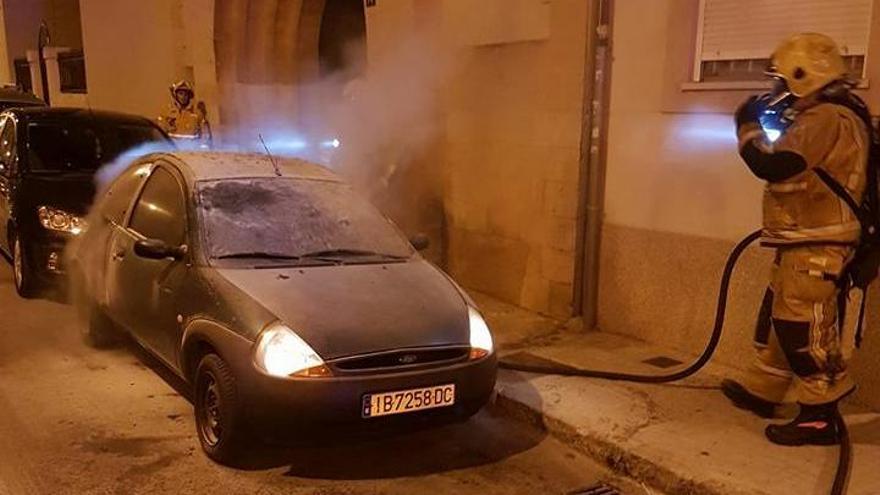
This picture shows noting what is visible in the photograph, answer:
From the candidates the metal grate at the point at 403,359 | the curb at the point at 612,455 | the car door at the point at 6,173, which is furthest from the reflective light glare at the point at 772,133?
the car door at the point at 6,173

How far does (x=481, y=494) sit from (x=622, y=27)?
3.75 metres

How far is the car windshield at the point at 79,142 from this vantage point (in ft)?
25.6

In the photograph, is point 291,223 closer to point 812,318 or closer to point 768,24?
point 812,318

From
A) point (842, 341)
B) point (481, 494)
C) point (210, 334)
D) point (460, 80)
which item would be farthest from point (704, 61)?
point (210, 334)

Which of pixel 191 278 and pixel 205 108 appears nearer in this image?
pixel 191 278

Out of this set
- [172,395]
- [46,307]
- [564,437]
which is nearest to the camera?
[564,437]

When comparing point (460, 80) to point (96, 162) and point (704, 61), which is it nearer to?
point (704, 61)

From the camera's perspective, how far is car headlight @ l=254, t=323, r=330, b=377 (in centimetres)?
388

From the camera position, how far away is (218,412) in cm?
415

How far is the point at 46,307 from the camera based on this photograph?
24.1ft

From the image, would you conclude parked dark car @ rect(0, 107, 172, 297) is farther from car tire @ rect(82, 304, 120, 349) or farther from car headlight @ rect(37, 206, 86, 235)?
car tire @ rect(82, 304, 120, 349)

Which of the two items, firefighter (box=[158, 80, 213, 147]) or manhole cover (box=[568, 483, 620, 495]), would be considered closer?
manhole cover (box=[568, 483, 620, 495])

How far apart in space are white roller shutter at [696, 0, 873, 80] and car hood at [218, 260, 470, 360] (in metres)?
2.54

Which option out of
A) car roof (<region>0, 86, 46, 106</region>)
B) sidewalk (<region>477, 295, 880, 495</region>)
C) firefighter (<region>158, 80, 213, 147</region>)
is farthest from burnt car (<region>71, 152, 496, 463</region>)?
car roof (<region>0, 86, 46, 106</region>)
